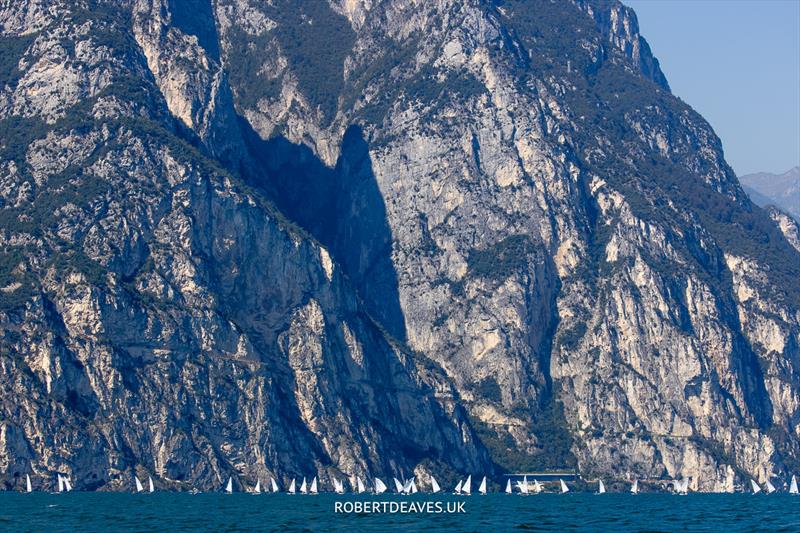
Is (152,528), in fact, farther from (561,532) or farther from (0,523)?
(561,532)

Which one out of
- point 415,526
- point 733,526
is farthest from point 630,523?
point 415,526

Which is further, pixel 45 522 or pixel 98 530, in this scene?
pixel 45 522

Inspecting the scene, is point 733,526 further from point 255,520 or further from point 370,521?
point 255,520

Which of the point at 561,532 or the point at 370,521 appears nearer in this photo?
the point at 561,532

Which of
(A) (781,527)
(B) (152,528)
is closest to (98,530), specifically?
(B) (152,528)

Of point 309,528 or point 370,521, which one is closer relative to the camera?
point 309,528

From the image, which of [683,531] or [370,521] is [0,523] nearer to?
[370,521]

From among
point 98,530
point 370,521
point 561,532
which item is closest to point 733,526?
point 561,532
